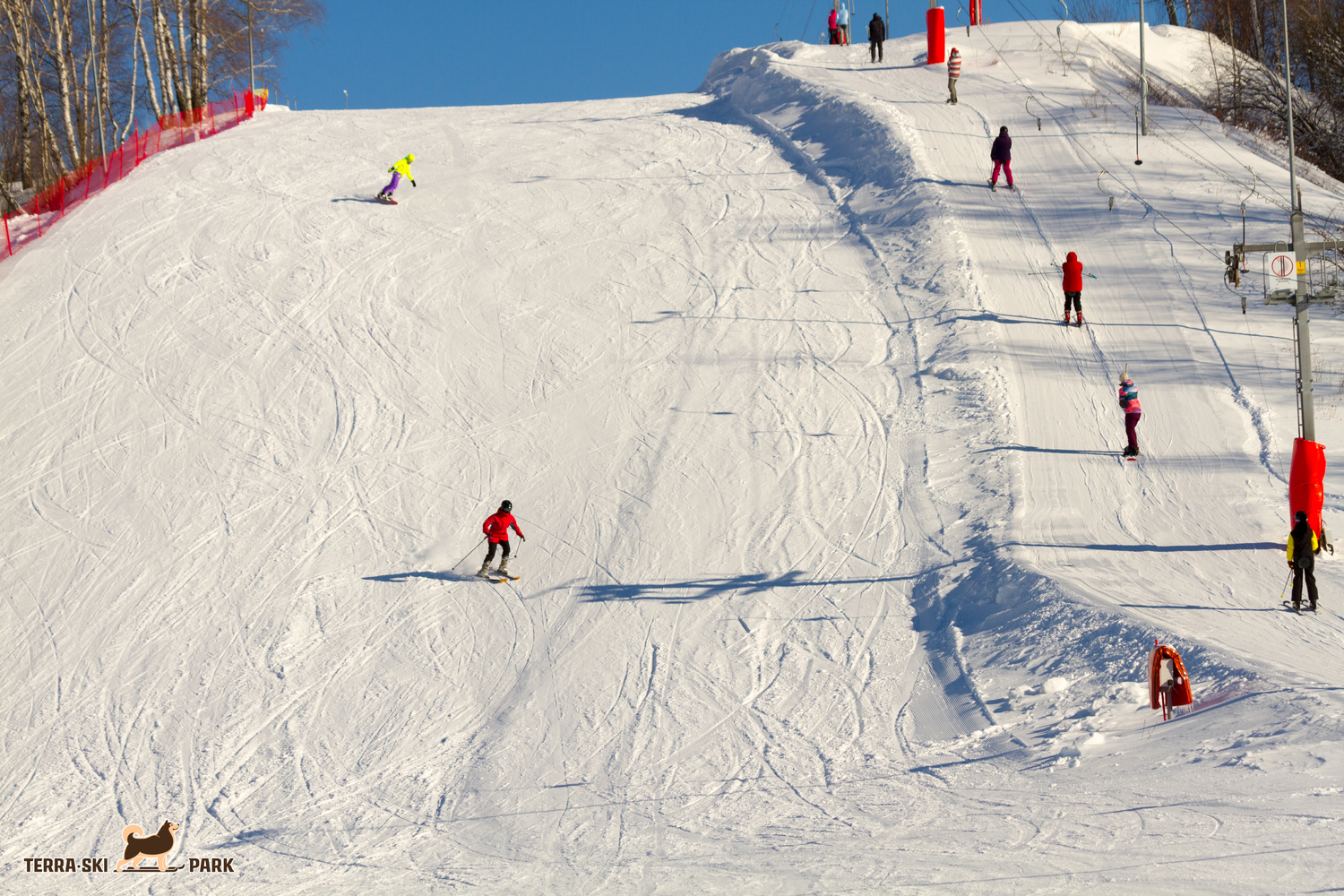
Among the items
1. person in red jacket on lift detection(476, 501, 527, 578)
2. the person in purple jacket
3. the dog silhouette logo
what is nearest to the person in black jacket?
the person in purple jacket

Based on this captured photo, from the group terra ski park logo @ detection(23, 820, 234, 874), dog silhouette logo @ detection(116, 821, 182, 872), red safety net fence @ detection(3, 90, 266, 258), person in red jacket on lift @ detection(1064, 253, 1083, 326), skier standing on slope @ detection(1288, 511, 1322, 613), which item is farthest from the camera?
red safety net fence @ detection(3, 90, 266, 258)

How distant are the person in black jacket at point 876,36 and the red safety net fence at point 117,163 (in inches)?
711

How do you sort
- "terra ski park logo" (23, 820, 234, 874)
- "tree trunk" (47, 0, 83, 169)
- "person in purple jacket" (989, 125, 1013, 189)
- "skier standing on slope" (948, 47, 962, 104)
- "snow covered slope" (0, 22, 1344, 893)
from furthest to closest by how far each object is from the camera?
1. "tree trunk" (47, 0, 83, 169)
2. "skier standing on slope" (948, 47, 962, 104)
3. "person in purple jacket" (989, 125, 1013, 189)
4. "terra ski park logo" (23, 820, 234, 874)
5. "snow covered slope" (0, 22, 1344, 893)

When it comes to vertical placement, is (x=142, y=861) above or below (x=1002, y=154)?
below

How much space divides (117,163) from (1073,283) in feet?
73.8

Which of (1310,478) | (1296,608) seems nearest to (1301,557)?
(1296,608)

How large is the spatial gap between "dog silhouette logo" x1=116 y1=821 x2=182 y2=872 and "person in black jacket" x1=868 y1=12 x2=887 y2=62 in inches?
1087

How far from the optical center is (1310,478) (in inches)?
439

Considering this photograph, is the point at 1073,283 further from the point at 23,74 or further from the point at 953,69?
the point at 23,74

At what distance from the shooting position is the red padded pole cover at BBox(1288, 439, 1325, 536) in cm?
1112

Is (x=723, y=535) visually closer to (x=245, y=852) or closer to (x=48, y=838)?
(x=245, y=852)

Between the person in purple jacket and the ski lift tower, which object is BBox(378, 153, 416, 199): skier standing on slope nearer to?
the person in purple jacket

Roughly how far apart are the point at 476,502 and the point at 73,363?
834cm

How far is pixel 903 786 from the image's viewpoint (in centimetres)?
850
